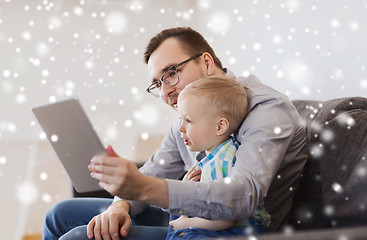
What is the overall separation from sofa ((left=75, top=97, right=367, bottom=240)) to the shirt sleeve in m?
0.15

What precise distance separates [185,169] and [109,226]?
460 mm

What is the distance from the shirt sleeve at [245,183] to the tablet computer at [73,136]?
0.68 ft

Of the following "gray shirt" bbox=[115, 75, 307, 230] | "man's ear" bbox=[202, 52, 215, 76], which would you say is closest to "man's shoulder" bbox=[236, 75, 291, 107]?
"gray shirt" bbox=[115, 75, 307, 230]

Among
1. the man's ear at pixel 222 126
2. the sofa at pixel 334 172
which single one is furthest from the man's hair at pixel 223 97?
the sofa at pixel 334 172

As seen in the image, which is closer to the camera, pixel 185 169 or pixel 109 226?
pixel 109 226

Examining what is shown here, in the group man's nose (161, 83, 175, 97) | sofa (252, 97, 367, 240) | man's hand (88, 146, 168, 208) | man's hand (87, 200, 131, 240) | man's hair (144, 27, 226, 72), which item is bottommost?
sofa (252, 97, 367, 240)

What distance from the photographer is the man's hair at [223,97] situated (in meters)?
1.18

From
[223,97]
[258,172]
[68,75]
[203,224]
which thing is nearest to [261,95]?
[223,97]

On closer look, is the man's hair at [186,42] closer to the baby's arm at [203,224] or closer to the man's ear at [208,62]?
the man's ear at [208,62]

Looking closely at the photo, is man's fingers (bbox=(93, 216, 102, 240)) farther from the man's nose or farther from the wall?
the wall

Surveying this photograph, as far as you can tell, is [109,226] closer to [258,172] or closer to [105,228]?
[105,228]

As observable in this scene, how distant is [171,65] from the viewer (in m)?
1.57

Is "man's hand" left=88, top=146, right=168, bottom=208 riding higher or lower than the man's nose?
lower

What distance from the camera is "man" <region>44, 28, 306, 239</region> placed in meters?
0.96
